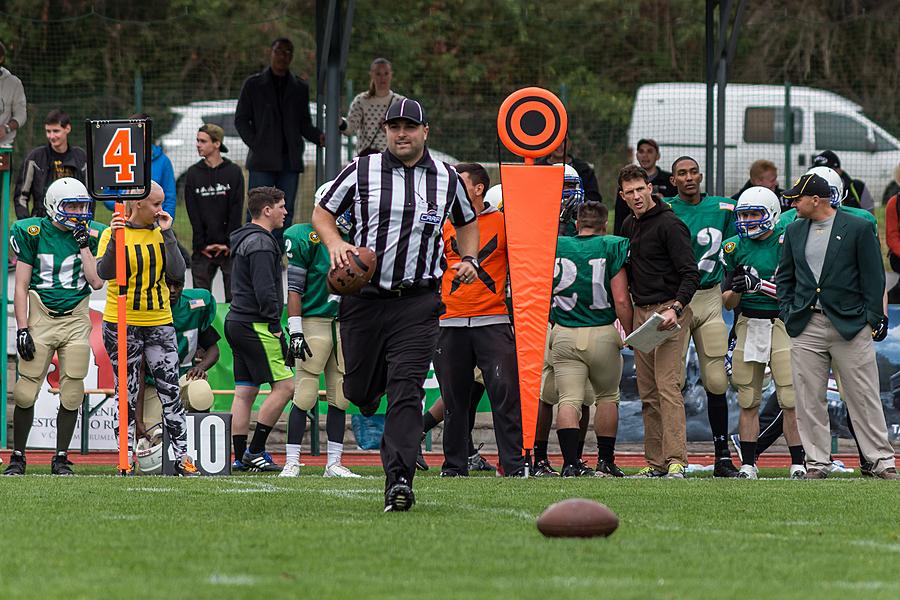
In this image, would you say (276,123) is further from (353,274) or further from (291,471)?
(353,274)

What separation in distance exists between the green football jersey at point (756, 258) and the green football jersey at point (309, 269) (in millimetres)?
2964

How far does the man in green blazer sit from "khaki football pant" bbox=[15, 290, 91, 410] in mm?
5182

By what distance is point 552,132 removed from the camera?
35.8ft

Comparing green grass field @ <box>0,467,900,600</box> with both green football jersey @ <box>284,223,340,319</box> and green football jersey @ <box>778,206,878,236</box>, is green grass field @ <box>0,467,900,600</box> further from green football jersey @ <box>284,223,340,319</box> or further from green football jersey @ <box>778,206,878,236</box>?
green football jersey @ <box>778,206,878,236</box>

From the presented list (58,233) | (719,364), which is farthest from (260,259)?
(719,364)

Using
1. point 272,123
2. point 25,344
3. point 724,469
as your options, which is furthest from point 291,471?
point 272,123

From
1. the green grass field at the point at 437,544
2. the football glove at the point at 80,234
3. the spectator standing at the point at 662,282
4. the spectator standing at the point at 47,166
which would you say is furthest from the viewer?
the spectator standing at the point at 47,166

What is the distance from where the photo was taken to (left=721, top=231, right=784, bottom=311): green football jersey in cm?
1157

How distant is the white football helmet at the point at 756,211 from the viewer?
11.5 m

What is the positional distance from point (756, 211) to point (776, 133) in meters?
6.27

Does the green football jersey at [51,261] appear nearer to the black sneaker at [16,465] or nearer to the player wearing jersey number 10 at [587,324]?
the black sneaker at [16,465]

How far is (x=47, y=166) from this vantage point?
48.3 ft

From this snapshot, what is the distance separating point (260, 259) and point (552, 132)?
2.53 meters

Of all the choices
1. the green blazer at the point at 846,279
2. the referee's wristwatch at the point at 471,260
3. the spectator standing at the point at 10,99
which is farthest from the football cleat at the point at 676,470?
the spectator standing at the point at 10,99
